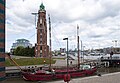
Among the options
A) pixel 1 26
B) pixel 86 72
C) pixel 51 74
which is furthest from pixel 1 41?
pixel 86 72

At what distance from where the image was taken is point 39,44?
421 feet

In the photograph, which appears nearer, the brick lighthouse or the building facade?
the building facade

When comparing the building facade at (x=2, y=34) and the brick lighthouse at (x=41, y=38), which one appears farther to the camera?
the brick lighthouse at (x=41, y=38)

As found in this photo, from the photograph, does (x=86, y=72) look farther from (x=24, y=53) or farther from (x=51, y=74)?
(x=24, y=53)

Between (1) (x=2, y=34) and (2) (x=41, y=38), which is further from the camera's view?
(2) (x=41, y=38)

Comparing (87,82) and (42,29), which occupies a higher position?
(42,29)

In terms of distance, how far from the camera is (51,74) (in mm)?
53812

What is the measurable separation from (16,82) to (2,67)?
14.5m

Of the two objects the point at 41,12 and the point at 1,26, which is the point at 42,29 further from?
the point at 1,26

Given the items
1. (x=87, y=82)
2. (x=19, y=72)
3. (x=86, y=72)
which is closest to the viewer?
(x=87, y=82)

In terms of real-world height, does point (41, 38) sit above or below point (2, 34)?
above

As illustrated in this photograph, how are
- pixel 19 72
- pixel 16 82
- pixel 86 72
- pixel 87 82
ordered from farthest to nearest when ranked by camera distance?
1. pixel 86 72
2. pixel 19 72
3. pixel 16 82
4. pixel 87 82

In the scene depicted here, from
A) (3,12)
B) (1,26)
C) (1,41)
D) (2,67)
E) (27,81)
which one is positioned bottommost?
(27,81)

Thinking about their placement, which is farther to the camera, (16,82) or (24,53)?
(24,53)
